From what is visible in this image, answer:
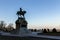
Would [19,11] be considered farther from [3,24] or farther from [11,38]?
[3,24]

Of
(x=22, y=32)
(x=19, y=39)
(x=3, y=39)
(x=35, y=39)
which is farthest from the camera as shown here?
(x=22, y=32)

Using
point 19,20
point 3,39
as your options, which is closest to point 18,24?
point 19,20

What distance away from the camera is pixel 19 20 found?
34.5 m

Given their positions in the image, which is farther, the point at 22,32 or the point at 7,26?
the point at 7,26

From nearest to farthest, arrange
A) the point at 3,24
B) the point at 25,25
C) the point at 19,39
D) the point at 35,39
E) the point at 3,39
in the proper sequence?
the point at 35,39 < the point at 19,39 < the point at 3,39 < the point at 25,25 < the point at 3,24

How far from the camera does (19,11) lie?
3522 cm

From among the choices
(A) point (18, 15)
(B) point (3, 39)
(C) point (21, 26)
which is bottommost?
(B) point (3, 39)

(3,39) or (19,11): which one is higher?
(19,11)

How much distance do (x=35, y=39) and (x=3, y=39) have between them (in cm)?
578

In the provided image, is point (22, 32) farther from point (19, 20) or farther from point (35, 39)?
point (35, 39)

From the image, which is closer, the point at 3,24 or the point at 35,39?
the point at 35,39

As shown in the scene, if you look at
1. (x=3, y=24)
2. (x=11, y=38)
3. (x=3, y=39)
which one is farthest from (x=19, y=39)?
(x=3, y=24)

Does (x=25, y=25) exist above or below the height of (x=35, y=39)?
above

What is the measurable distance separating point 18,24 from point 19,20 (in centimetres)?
97
